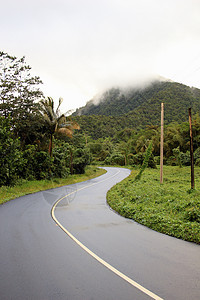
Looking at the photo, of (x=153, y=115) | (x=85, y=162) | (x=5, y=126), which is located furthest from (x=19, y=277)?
(x=153, y=115)

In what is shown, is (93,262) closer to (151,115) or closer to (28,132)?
(28,132)

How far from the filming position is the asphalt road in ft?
13.8

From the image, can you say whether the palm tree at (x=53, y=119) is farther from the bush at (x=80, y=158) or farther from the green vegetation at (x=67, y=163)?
the bush at (x=80, y=158)

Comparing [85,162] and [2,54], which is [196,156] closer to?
[85,162]

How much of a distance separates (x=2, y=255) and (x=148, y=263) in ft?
11.3

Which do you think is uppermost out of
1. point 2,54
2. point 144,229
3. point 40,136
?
point 2,54

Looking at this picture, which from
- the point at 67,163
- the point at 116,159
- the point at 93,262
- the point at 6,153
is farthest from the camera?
the point at 116,159

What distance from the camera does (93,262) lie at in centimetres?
565

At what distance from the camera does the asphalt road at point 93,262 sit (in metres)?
4.22

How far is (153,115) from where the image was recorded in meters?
99.2

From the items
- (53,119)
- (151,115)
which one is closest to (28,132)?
(53,119)

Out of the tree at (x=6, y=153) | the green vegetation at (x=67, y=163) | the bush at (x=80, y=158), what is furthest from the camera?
the bush at (x=80, y=158)

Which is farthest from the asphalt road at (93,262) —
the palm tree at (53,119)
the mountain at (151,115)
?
the mountain at (151,115)

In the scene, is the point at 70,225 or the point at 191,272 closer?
the point at 191,272
